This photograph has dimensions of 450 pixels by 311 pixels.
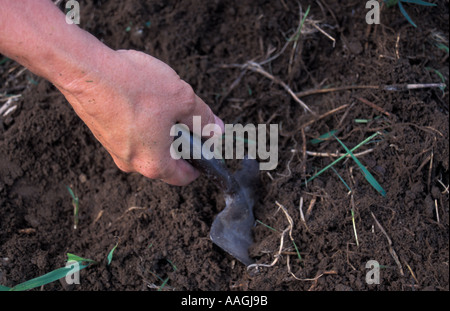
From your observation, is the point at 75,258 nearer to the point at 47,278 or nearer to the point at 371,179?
the point at 47,278

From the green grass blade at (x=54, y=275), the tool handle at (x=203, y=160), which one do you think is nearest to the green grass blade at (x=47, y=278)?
the green grass blade at (x=54, y=275)

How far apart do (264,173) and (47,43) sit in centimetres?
104

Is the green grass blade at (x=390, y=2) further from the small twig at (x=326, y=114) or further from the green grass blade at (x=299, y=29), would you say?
the small twig at (x=326, y=114)

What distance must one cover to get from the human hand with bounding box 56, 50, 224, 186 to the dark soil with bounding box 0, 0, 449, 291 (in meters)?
0.44

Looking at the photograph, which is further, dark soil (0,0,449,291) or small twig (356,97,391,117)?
small twig (356,97,391,117)

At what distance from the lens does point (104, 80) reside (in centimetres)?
129

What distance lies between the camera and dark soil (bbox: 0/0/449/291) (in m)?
1.66

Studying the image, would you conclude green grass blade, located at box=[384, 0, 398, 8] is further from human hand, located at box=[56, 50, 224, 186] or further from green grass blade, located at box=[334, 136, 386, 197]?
human hand, located at box=[56, 50, 224, 186]

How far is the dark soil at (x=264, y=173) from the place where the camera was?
166 centimetres

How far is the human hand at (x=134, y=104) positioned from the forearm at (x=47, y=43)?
0.08 feet

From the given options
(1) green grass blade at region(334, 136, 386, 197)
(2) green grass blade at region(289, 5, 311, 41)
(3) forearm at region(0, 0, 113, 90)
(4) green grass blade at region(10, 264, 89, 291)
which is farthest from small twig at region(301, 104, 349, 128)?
(4) green grass blade at region(10, 264, 89, 291)

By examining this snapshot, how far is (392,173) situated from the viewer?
70.2 inches

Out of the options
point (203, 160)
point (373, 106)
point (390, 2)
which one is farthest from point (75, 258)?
point (390, 2)

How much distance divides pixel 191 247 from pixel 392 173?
875mm
